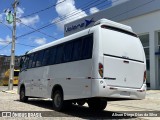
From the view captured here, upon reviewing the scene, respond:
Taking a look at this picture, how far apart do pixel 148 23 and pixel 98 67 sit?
702 inches

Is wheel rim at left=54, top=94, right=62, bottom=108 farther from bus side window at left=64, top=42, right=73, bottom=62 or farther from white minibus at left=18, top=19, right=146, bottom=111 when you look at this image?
bus side window at left=64, top=42, right=73, bottom=62

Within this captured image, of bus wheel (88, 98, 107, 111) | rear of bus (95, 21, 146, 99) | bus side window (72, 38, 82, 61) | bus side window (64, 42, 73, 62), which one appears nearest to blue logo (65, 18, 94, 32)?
bus wheel (88, 98, 107, 111)

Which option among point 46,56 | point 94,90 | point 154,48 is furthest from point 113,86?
point 154,48

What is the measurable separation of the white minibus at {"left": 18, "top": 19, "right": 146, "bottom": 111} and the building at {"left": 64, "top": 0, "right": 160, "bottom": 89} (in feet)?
44.5

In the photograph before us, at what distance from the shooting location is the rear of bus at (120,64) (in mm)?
10484

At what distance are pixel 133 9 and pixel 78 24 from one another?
29.3 ft

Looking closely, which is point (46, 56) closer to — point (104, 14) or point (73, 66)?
point (73, 66)

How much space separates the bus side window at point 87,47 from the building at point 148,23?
1568 centimetres

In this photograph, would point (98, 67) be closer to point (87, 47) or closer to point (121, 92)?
point (87, 47)

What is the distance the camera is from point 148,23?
27156 mm

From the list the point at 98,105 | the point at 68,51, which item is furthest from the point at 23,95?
the point at 68,51

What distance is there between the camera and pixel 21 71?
18156 millimetres

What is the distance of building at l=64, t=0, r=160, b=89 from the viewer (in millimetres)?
26234

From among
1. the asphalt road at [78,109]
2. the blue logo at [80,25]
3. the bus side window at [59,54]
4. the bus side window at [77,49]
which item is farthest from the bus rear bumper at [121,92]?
the blue logo at [80,25]
